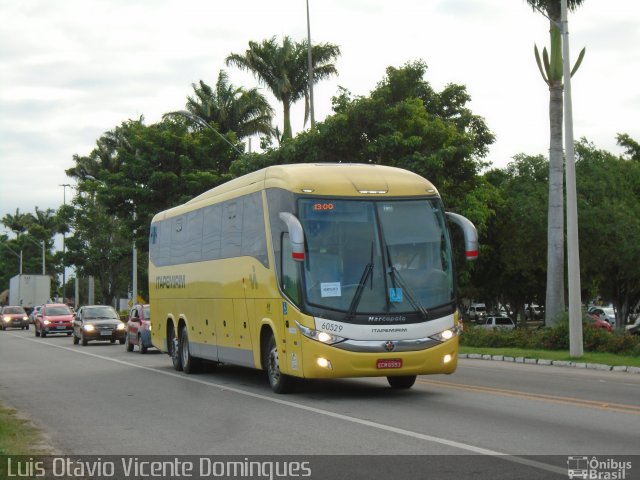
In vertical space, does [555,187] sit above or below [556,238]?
above

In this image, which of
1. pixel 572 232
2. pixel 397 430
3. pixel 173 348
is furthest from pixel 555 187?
pixel 397 430

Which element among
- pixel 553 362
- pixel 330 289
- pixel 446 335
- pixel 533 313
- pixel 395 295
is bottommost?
pixel 533 313

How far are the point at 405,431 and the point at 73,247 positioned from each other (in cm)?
6490

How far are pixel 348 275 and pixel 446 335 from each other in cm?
179

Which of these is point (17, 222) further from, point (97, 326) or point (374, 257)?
point (374, 257)

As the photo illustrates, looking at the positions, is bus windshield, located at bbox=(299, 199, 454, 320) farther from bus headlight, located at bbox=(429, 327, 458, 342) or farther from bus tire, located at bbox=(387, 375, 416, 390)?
bus tire, located at bbox=(387, 375, 416, 390)

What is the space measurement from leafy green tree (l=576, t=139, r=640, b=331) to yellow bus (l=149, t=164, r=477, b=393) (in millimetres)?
31325

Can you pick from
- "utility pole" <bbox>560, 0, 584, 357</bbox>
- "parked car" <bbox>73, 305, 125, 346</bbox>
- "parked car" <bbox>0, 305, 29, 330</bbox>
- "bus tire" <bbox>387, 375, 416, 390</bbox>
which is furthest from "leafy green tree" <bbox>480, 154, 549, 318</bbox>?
"bus tire" <bbox>387, 375, 416, 390</bbox>

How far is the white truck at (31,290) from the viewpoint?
78.9 metres

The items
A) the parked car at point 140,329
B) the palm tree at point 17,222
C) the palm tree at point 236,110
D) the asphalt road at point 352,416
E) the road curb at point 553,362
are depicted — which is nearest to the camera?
the asphalt road at point 352,416

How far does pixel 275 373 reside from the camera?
53.1 ft

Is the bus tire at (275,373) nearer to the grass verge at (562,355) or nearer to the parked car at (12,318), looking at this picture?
the grass verge at (562,355)

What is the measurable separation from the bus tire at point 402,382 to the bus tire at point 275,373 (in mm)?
1845

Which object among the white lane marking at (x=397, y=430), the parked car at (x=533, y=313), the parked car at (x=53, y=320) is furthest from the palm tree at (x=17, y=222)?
the white lane marking at (x=397, y=430)
